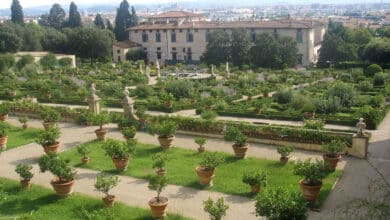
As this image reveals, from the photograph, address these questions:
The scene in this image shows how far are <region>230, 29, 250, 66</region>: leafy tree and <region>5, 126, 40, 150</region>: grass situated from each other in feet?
121

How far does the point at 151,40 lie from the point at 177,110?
146 ft

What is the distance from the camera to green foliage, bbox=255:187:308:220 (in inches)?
419

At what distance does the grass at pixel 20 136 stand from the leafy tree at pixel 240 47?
36776 millimetres

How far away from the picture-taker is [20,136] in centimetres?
2328

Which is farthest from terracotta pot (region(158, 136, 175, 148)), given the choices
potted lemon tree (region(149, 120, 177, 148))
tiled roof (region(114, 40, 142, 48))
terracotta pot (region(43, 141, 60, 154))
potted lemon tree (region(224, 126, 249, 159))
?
tiled roof (region(114, 40, 142, 48))

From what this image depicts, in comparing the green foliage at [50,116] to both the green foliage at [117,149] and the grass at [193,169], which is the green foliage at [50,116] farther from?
the green foliage at [117,149]

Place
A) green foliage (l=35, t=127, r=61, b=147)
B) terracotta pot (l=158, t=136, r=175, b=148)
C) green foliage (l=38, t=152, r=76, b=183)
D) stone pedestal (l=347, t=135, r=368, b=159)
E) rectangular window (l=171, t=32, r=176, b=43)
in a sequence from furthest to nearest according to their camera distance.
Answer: rectangular window (l=171, t=32, r=176, b=43)
terracotta pot (l=158, t=136, r=175, b=148)
green foliage (l=35, t=127, r=61, b=147)
stone pedestal (l=347, t=135, r=368, b=159)
green foliage (l=38, t=152, r=76, b=183)

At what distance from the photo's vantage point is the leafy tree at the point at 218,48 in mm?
58625

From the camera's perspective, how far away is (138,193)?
50.1ft

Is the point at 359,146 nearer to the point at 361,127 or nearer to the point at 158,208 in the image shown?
the point at 361,127

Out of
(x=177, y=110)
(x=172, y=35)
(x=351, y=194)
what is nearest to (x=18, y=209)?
(x=351, y=194)

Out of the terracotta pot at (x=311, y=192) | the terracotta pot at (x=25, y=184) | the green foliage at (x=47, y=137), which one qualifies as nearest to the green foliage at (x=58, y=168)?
the terracotta pot at (x=25, y=184)

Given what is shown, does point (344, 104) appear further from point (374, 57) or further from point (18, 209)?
point (374, 57)

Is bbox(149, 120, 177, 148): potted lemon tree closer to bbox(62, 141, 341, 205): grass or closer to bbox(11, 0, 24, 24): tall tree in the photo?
bbox(62, 141, 341, 205): grass
